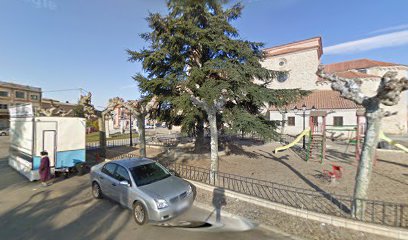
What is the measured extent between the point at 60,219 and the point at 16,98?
58.4 meters

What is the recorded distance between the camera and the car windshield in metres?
6.14

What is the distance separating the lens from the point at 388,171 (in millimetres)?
9797

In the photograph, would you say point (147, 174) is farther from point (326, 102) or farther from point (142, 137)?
point (326, 102)

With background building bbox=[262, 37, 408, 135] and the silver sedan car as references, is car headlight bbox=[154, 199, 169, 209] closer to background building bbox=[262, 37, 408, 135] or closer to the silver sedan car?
the silver sedan car

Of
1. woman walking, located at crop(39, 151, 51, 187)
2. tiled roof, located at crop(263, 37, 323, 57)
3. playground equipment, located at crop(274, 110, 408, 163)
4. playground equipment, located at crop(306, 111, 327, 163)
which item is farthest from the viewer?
tiled roof, located at crop(263, 37, 323, 57)

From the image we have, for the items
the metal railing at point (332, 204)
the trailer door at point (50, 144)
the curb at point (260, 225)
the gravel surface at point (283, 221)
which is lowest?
the curb at point (260, 225)

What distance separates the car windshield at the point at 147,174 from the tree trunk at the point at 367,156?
17.1 feet

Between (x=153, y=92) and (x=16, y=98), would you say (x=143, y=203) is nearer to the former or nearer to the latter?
(x=153, y=92)

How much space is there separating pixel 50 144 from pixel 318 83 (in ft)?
109

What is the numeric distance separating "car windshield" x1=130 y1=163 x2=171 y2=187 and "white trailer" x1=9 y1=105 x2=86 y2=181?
5.54 metres

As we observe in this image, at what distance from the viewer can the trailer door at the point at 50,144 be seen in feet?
31.1

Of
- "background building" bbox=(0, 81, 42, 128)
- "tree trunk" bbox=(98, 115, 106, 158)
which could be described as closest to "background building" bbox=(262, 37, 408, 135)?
"tree trunk" bbox=(98, 115, 106, 158)

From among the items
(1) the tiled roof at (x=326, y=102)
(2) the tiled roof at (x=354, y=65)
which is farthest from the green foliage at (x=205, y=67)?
(2) the tiled roof at (x=354, y=65)

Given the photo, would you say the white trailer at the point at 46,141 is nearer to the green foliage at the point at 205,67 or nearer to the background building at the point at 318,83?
the green foliage at the point at 205,67
